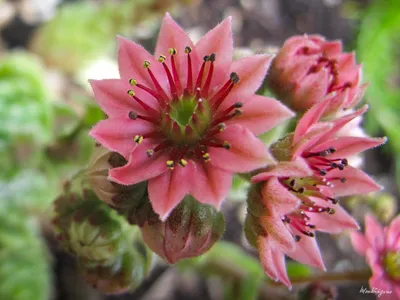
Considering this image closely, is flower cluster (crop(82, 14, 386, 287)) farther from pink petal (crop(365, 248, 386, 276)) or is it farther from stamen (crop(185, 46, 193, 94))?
pink petal (crop(365, 248, 386, 276))

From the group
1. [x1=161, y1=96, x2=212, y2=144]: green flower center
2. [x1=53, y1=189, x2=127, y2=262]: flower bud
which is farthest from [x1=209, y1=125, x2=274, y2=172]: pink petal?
[x1=53, y1=189, x2=127, y2=262]: flower bud

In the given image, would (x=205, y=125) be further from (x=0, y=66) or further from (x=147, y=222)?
(x=0, y=66)

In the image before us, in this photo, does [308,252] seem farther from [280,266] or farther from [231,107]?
[231,107]

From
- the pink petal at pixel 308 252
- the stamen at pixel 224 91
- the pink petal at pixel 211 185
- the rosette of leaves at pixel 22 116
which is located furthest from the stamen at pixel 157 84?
the rosette of leaves at pixel 22 116

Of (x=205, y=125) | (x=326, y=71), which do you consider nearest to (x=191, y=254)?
(x=205, y=125)

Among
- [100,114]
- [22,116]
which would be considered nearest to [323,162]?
[100,114]
